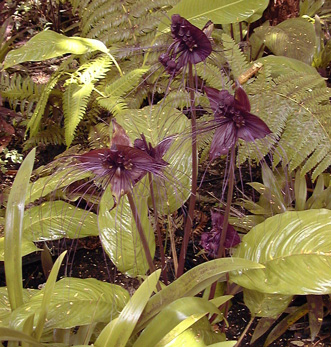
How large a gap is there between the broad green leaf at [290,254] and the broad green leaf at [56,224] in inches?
18.6

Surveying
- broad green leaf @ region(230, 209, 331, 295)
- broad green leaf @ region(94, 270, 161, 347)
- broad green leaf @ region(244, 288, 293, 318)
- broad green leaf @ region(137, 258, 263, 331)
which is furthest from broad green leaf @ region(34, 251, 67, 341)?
broad green leaf @ region(244, 288, 293, 318)

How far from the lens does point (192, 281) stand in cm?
110

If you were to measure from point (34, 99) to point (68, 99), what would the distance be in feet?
0.97

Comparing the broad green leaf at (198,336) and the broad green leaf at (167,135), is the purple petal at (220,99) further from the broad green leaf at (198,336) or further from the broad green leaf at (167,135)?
the broad green leaf at (198,336)

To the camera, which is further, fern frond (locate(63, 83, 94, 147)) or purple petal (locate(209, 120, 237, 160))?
fern frond (locate(63, 83, 94, 147))

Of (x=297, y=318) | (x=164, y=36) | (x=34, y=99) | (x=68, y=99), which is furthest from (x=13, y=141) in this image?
(x=297, y=318)

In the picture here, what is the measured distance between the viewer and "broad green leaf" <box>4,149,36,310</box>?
118cm

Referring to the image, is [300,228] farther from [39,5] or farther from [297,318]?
[39,5]

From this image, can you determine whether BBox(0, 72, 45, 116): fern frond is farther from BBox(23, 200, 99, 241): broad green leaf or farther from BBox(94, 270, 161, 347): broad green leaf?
BBox(94, 270, 161, 347): broad green leaf

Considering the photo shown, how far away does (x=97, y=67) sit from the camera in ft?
6.22

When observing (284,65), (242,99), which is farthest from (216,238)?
(284,65)

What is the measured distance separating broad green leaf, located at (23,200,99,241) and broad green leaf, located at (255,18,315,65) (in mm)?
1098

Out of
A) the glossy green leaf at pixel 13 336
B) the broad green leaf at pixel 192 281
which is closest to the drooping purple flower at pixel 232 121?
the broad green leaf at pixel 192 281

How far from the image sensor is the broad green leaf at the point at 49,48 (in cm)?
164
